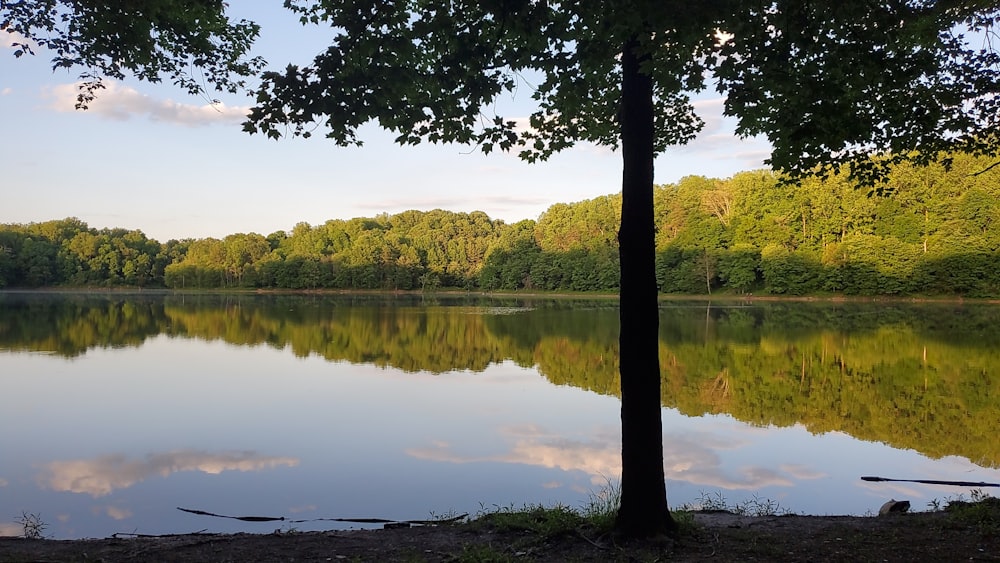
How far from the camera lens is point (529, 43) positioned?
6.09 meters

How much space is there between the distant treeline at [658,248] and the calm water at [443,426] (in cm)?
574

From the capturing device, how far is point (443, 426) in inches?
544

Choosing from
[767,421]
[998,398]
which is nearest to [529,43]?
[767,421]

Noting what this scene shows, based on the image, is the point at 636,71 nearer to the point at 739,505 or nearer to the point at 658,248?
the point at 739,505

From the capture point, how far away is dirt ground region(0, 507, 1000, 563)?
5398 mm

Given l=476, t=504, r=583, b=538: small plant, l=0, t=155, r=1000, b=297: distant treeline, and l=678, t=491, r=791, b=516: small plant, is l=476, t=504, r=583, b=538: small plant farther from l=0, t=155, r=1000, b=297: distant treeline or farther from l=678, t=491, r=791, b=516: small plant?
l=0, t=155, r=1000, b=297: distant treeline

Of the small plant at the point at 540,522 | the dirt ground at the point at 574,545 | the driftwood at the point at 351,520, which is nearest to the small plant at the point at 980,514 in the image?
the dirt ground at the point at 574,545

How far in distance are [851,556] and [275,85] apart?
6.40 meters

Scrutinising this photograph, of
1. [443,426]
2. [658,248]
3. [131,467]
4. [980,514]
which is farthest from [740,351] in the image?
[658,248]

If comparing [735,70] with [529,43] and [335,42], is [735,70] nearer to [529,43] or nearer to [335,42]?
[529,43]

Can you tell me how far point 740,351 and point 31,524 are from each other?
23.1 meters

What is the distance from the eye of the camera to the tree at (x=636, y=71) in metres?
5.61

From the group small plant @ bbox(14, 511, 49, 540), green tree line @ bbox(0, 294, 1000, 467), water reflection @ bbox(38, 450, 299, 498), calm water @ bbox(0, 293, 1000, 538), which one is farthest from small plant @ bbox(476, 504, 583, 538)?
green tree line @ bbox(0, 294, 1000, 467)

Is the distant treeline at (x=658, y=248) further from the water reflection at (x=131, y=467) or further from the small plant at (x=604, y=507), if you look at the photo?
the water reflection at (x=131, y=467)
